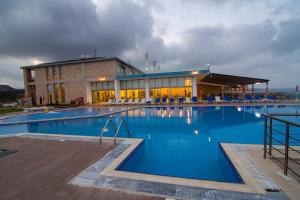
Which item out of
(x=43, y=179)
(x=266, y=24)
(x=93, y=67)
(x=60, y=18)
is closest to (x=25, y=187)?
(x=43, y=179)

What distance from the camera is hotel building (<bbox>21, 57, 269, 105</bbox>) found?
741 inches

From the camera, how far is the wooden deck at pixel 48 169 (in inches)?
80.7

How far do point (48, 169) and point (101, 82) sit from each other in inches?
786

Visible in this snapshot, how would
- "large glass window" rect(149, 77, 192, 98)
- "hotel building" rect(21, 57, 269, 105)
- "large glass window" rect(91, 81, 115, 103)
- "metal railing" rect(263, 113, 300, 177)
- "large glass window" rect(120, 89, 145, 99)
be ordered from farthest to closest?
"large glass window" rect(91, 81, 115, 103) < "large glass window" rect(120, 89, 145, 99) < "hotel building" rect(21, 57, 269, 105) < "large glass window" rect(149, 77, 192, 98) < "metal railing" rect(263, 113, 300, 177)

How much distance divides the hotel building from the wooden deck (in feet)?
50.4

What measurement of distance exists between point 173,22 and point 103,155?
2610 cm

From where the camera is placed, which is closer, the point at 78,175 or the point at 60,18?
the point at 78,175

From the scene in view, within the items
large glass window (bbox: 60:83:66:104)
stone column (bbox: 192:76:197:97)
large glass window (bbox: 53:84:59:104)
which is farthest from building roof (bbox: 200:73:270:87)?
large glass window (bbox: 53:84:59:104)

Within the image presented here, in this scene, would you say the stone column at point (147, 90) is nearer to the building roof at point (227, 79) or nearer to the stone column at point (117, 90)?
the stone column at point (117, 90)

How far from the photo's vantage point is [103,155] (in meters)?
3.35

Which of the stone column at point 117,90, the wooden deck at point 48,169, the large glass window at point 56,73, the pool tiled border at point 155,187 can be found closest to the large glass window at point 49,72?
Result: the large glass window at point 56,73

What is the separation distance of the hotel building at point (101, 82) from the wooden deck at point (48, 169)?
15349mm

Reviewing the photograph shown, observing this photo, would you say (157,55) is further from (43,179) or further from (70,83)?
(43,179)

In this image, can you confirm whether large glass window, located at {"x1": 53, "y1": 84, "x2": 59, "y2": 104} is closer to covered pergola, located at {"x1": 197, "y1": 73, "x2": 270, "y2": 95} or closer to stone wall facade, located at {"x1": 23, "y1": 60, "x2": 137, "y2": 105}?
stone wall facade, located at {"x1": 23, "y1": 60, "x2": 137, "y2": 105}
